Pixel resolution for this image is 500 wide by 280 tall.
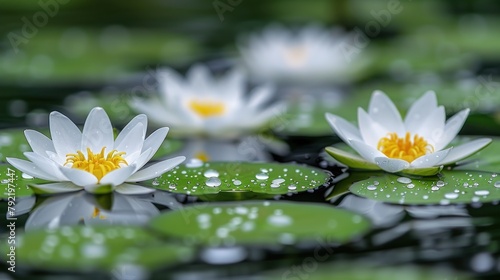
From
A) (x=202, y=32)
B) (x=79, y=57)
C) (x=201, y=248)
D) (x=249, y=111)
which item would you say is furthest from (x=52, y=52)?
(x=201, y=248)

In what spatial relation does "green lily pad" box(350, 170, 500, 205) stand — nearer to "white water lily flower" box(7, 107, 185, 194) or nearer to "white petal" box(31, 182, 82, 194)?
"white water lily flower" box(7, 107, 185, 194)

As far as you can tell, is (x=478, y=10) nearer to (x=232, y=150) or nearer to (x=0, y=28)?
(x=0, y=28)

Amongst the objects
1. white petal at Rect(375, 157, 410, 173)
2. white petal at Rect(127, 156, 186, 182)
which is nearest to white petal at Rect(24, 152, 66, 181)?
white petal at Rect(127, 156, 186, 182)

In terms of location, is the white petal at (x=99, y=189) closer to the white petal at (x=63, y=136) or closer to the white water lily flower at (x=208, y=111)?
the white petal at (x=63, y=136)

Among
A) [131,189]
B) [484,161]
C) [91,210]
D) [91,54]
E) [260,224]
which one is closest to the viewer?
[260,224]

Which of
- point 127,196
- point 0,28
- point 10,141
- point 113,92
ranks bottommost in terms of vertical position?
point 127,196

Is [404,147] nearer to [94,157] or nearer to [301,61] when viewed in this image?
[94,157]

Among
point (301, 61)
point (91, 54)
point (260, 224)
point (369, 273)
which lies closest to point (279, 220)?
point (260, 224)
